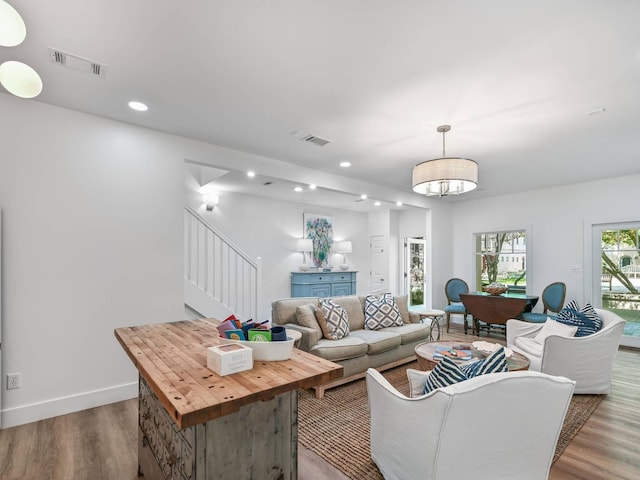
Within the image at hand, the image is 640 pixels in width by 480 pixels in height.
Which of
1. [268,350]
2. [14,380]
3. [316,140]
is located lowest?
[14,380]

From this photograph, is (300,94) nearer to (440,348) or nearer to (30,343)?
(440,348)

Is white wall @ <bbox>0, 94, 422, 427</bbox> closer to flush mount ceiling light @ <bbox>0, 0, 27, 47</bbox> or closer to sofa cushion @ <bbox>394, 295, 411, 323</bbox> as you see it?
flush mount ceiling light @ <bbox>0, 0, 27, 47</bbox>

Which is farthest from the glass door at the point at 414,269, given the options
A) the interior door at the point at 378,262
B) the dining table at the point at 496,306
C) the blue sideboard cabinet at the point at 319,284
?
the dining table at the point at 496,306

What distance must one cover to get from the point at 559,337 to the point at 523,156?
7.04 feet

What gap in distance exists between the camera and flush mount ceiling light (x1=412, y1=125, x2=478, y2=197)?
290 centimetres

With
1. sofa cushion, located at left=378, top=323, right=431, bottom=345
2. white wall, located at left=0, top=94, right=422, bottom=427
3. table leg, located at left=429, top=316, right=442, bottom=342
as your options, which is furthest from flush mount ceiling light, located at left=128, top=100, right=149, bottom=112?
table leg, located at left=429, top=316, right=442, bottom=342

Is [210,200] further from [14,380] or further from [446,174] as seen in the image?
[446,174]

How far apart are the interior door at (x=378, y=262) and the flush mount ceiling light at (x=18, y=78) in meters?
6.88

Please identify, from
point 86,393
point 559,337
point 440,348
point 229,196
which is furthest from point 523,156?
point 86,393

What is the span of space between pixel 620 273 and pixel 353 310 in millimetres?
4279

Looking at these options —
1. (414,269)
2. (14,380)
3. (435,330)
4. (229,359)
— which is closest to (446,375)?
(229,359)

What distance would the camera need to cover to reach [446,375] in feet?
5.34

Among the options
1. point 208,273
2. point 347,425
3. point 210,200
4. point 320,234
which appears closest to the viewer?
point 347,425

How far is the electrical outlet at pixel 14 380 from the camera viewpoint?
2.53 metres
